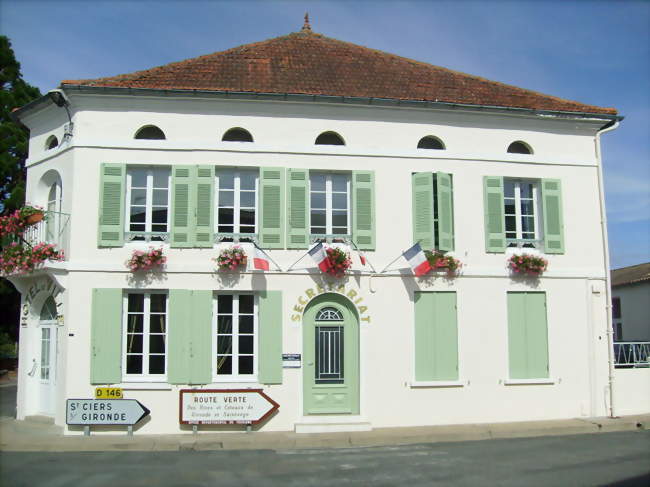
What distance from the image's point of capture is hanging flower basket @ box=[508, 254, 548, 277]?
13.6m

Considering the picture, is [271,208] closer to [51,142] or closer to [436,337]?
[436,337]

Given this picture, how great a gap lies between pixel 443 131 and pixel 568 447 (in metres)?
6.74

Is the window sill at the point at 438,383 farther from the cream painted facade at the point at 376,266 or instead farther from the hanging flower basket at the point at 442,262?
the hanging flower basket at the point at 442,262

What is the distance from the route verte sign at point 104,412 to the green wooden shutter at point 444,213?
6.83m

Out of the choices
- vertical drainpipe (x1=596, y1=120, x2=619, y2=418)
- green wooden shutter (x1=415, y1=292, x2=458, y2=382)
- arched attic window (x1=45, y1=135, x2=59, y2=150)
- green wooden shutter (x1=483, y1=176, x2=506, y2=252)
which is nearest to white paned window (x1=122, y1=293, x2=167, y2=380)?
arched attic window (x1=45, y1=135, x2=59, y2=150)

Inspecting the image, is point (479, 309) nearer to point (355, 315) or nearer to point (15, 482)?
point (355, 315)

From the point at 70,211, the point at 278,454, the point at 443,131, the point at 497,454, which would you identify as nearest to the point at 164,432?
the point at 278,454

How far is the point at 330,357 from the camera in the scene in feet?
43.0

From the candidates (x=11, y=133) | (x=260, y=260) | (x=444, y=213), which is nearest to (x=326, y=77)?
(x=444, y=213)

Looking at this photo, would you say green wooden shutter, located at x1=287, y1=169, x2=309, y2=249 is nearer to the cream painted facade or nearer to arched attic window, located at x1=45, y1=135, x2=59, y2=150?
the cream painted facade

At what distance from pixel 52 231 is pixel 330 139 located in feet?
19.9

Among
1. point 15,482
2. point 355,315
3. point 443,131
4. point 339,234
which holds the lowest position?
point 15,482

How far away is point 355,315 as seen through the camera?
13.3 meters

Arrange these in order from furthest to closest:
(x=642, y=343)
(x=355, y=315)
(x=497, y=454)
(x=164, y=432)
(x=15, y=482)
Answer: (x=642, y=343), (x=355, y=315), (x=164, y=432), (x=497, y=454), (x=15, y=482)
